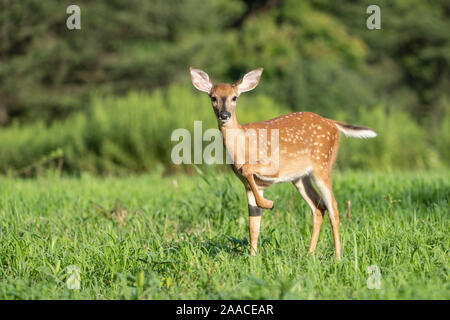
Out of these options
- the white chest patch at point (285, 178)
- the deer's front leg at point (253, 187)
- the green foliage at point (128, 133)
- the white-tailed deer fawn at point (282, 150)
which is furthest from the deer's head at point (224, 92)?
the green foliage at point (128, 133)

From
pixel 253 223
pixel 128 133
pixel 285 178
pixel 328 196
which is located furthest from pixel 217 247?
pixel 128 133

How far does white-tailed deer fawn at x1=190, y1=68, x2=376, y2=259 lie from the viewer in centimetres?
422

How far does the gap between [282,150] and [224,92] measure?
626 millimetres

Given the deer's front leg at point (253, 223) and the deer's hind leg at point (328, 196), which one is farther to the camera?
the deer's hind leg at point (328, 196)

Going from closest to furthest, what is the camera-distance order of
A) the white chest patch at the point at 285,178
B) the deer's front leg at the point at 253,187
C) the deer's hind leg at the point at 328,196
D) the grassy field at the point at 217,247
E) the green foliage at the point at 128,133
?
the grassy field at the point at 217,247, the deer's front leg at the point at 253,187, the white chest patch at the point at 285,178, the deer's hind leg at the point at 328,196, the green foliage at the point at 128,133

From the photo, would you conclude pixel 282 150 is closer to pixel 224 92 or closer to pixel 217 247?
pixel 224 92

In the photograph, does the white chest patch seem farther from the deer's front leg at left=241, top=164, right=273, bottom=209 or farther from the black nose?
the black nose

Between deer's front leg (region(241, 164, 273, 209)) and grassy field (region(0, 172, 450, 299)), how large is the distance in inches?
13.8

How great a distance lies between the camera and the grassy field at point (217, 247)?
339 cm

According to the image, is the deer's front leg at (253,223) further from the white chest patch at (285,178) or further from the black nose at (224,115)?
the black nose at (224,115)

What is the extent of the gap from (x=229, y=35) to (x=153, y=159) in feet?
37.8

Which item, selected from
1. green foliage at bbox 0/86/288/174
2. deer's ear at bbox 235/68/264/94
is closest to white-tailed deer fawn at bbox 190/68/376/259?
deer's ear at bbox 235/68/264/94

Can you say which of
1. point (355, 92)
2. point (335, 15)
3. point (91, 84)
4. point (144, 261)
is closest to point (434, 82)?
point (335, 15)
